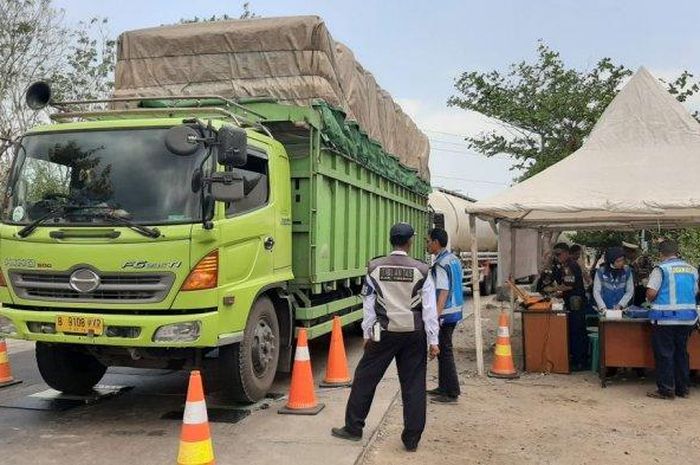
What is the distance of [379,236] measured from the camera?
9805 millimetres

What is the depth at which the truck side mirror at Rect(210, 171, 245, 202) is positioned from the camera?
5262mm

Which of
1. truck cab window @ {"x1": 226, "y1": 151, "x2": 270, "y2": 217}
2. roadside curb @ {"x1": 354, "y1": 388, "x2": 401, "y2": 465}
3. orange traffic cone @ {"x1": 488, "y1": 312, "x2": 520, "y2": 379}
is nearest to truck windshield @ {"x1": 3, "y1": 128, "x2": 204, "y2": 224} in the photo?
truck cab window @ {"x1": 226, "y1": 151, "x2": 270, "y2": 217}

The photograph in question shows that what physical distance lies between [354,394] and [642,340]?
13.3ft

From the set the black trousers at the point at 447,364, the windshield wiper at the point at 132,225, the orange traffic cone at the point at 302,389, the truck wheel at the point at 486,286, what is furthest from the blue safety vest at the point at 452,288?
the truck wheel at the point at 486,286

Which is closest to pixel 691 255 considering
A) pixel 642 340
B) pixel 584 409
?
pixel 642 340

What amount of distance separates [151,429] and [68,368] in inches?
59.8

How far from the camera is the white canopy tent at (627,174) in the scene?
24.9 feet

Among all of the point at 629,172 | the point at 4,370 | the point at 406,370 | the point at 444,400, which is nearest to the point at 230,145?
the point at 406,370

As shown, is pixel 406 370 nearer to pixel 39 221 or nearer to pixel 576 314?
pixel 39 221

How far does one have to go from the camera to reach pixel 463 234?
20.5 meters

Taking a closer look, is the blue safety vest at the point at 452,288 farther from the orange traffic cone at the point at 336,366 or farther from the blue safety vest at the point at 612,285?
the blue safety vest at the point at 612,285

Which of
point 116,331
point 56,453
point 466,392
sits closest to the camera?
point 56,453

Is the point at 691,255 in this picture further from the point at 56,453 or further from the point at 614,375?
the point at 56,453

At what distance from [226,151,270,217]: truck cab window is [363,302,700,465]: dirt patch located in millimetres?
2333
